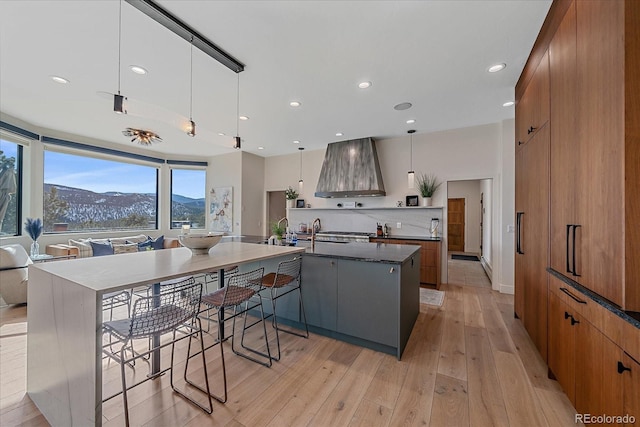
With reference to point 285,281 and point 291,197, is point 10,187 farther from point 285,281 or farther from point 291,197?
point 285,281

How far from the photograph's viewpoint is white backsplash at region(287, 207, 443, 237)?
200 inches

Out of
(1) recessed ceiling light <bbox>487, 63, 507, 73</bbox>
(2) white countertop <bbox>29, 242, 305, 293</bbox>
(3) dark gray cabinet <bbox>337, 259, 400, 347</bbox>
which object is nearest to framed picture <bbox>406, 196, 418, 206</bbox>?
(1) recessed ceiling light <bbox>487, 63, 507, 73</bbox>

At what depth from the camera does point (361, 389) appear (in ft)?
6.17

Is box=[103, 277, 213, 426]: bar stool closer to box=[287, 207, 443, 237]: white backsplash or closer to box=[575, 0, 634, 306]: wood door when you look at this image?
box=[575, 0, 634, 306]: wood door

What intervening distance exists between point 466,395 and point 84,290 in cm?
251

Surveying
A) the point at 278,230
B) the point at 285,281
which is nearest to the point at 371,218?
the point at 278,230

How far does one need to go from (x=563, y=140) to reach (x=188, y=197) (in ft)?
25.4

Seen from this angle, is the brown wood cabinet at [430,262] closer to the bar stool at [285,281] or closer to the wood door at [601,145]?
the bar stool at [285,281]

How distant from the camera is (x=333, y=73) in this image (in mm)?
2818

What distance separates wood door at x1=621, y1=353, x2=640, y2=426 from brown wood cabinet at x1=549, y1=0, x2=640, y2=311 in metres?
0.23

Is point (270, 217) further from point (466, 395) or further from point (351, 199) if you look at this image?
point (466, 395)

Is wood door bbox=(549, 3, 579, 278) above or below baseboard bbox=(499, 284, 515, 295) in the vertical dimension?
above

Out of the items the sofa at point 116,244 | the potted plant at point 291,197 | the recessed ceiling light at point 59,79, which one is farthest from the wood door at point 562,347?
the sofa at point 116,244

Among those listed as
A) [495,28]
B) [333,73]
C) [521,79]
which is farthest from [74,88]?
[521,79]
